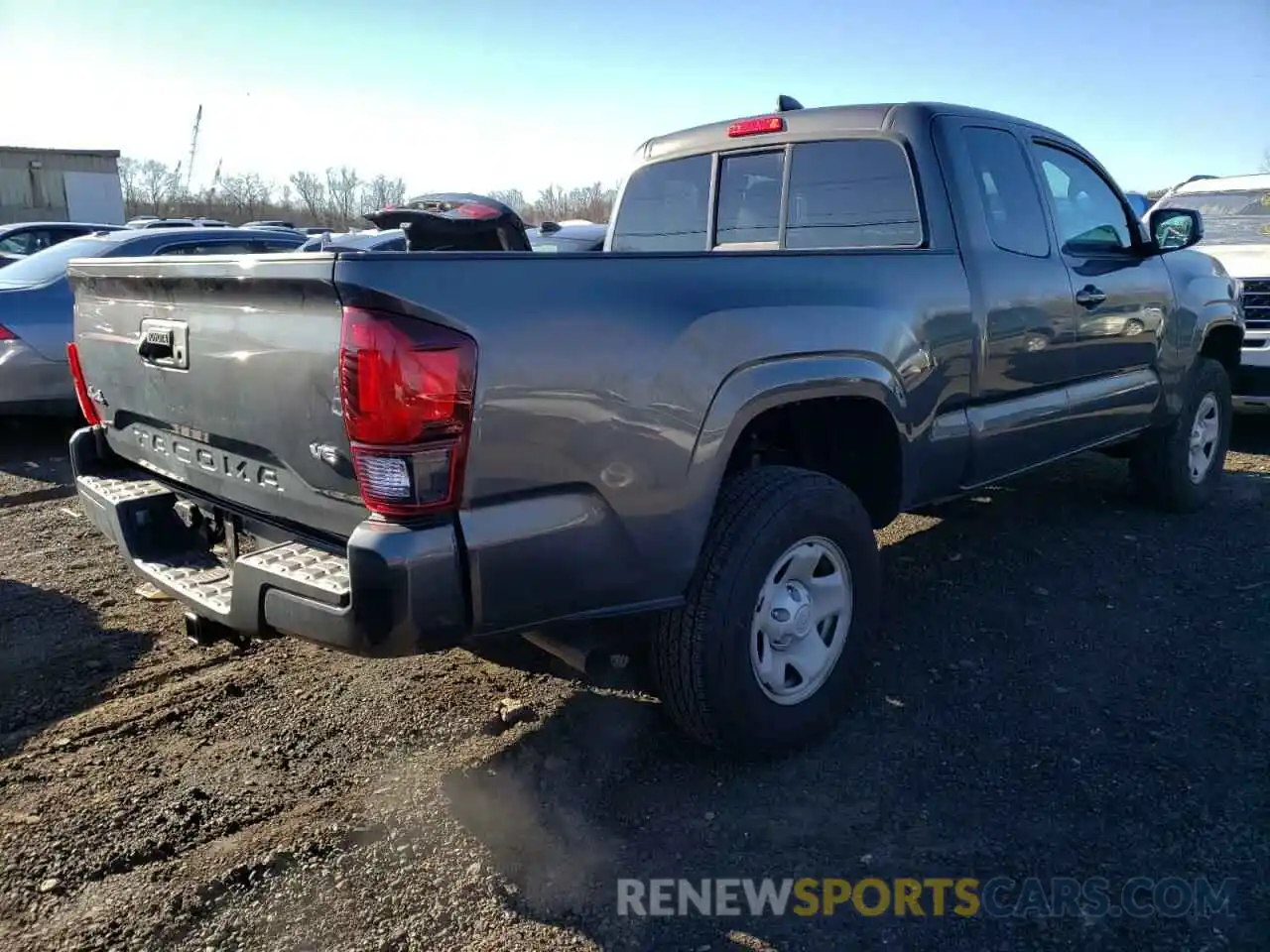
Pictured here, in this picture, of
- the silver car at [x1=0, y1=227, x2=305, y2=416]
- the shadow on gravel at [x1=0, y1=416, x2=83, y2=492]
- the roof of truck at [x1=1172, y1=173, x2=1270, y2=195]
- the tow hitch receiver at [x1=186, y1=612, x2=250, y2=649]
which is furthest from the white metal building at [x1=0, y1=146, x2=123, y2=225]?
the tow hitch receiver at [x1=186, y1=612, x2=250, y2=649]

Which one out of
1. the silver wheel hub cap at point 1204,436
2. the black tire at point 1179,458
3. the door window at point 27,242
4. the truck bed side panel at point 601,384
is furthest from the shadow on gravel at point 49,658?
the door window at point 27,242

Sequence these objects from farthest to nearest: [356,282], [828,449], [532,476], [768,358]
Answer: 1. [828,449]
2. [768,358]
3. [532,476]
4. [356,282]

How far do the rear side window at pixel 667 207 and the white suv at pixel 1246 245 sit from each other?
405 centimetres

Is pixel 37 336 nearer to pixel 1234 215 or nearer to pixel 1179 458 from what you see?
pixel 1179 458

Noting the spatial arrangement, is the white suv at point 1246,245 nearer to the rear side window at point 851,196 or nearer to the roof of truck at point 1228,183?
the roof of truck at point 1228,183

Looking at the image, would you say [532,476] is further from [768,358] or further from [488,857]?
[488,857]

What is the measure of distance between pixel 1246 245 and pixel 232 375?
8.46m

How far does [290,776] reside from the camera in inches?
116

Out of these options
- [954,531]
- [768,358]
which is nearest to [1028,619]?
[954,531]

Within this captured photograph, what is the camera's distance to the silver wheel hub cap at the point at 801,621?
115 inches

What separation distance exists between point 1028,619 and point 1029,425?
2.72ft

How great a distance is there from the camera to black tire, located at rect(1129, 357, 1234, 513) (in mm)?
5324

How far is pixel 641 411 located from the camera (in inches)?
96.9

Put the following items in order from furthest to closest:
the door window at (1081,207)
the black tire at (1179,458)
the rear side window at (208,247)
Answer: the rear side window at (208,247) < the black tire at (1179,458) < the door window at (1081,207)
